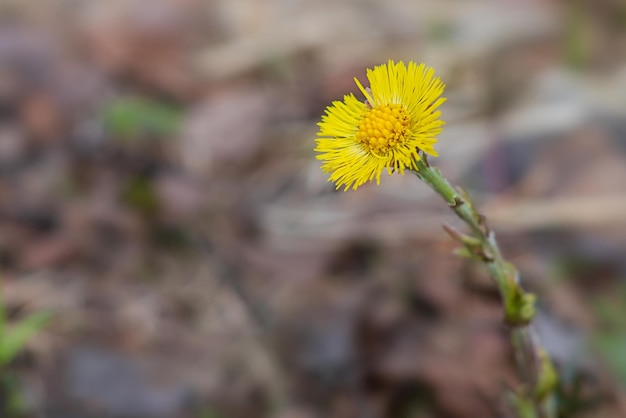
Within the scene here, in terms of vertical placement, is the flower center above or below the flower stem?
above

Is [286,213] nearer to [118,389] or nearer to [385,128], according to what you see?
[118,389]

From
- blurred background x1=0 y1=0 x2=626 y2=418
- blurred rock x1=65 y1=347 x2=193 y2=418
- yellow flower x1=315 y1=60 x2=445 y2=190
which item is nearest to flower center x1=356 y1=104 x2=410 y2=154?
yellow flower x1=315 y1=60 x2=445 y2=190

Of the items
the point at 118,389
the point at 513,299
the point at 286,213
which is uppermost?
the point at 286,213

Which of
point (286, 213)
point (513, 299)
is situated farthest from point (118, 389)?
point (513, 299)

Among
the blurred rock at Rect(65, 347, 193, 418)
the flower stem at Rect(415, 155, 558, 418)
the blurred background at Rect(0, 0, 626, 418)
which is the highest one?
the blurred background at Rect(0, 0, 626, 418)

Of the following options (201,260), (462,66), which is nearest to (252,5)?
(462,66)

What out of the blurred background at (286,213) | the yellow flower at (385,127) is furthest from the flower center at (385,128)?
the blurred background at (286,213)

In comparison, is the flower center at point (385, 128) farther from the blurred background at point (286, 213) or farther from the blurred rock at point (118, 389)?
the blurred rock at point (118, 389)

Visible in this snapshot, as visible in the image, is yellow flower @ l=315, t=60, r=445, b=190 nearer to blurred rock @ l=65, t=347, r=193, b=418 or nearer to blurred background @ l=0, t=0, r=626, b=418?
blurred background @ l=0, t=0, r=626, b=418
